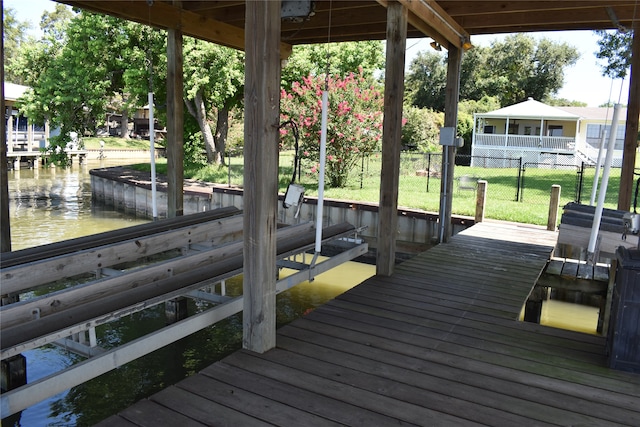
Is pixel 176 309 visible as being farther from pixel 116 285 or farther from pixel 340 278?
pixel 340 278

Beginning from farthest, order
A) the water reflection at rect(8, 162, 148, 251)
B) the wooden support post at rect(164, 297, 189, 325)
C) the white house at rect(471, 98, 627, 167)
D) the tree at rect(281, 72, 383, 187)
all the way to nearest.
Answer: the white house at rect(471, 98, 627, 167) → the tree at rect(281, 72, 383, 187) → the water reflection at rect(8, 162, 148, 251) → the wooden support post at rect(164, 297, 189, 325)

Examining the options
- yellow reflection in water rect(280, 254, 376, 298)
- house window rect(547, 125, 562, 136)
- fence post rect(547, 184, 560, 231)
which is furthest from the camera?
house window rect(547, 125, 562, 136)

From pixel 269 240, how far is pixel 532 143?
24736mm

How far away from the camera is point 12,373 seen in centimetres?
370

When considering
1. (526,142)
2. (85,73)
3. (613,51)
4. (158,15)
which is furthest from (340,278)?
(526,142)

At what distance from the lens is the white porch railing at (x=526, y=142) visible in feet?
82.6

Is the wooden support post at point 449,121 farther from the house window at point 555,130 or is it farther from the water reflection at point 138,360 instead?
the house window at point 555,130

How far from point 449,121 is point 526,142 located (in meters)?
19.8

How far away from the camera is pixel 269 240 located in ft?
10.9

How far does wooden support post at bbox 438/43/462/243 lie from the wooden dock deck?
2.94 metres

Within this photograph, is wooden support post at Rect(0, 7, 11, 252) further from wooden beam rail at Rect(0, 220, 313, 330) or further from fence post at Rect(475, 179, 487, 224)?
fence post at Rect(475, 179, 487, 224)

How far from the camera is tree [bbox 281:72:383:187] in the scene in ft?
44.6

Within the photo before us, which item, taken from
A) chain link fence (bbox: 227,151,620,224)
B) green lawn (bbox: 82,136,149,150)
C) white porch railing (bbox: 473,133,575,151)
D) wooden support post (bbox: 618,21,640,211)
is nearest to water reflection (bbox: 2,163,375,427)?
chain link fence (bbox: 227,151,620,224)

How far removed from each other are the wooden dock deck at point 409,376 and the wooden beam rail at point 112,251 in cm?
157
